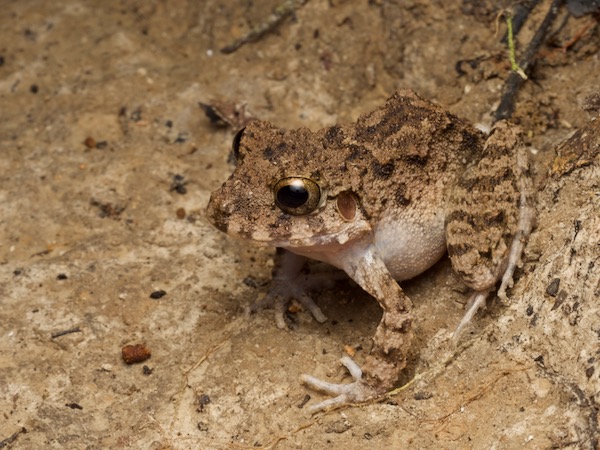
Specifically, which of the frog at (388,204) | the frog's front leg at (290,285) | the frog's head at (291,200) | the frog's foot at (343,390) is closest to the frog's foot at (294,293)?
the frog's front leg at (290,285)

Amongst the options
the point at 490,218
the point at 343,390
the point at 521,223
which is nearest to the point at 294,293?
the point at 343,390

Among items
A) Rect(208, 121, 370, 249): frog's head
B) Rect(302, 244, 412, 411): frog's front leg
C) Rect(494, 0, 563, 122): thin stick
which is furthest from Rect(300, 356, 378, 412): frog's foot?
Rect(494, 0, 563, 122): thin stick

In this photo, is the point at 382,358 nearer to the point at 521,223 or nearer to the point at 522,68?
the point at 521,223

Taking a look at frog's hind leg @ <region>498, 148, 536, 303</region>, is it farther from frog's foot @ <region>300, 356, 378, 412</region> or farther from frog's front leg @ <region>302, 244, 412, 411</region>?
frog's foot @ <region>300, 356, 378, 412</region>

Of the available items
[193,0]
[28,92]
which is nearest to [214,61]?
[193,0]

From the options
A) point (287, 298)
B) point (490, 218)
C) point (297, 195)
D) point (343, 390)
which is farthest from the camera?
point (287, 298)

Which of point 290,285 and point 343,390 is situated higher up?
point 343,390

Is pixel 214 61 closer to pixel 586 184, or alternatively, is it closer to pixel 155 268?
pixel 155 268
